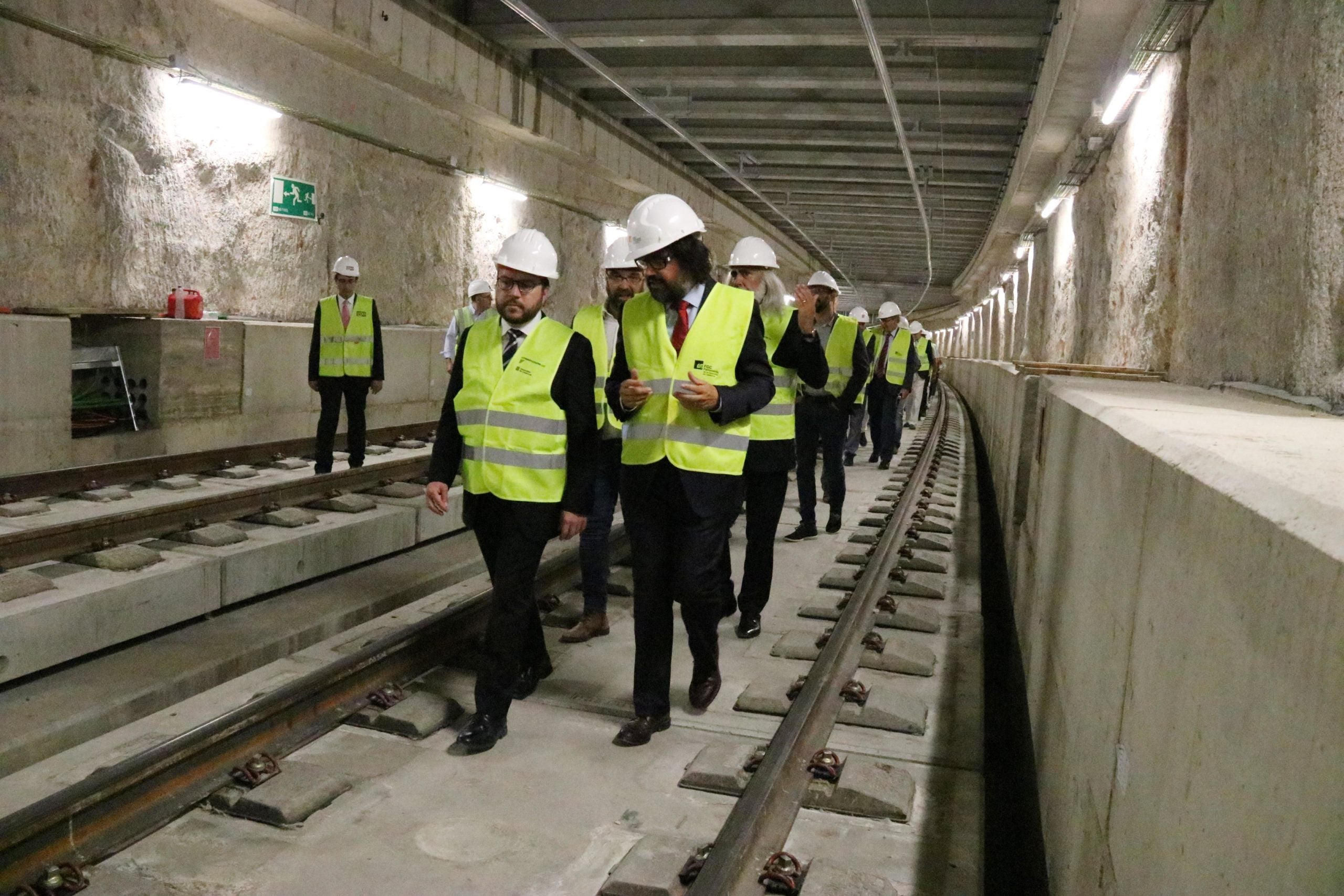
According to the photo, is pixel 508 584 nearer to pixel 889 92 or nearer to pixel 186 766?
pixel 186 766

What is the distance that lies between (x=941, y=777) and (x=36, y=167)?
924cm

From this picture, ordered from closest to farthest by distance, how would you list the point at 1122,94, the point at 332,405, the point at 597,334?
Result: the point at 597,334 → the point at 1122,94 → the point at 332,405

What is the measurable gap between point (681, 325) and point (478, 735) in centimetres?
188

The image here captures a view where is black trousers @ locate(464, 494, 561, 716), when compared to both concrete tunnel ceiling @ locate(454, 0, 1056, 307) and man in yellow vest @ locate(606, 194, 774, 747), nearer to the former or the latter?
man in yellow vest @ locate(606, 194, 774, 747)

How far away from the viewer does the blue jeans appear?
5816mm

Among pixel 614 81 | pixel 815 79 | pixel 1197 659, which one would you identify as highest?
pixel 815 79

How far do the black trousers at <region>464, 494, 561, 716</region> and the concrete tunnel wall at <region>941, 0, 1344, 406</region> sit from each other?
3354 millimetres

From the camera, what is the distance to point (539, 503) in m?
4.23

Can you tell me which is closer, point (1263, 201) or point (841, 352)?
point (1263, 201)

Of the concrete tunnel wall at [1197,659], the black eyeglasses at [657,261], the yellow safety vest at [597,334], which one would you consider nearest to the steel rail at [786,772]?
the concrete tunnel wall at [1197,659]

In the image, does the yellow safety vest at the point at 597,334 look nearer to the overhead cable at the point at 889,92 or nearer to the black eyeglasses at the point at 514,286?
the black eyeglasses at the point at 514,286

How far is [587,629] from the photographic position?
575 cm

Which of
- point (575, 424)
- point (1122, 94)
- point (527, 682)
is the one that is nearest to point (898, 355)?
point (1122, 94)

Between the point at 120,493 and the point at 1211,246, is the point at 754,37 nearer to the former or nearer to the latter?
the point at 1211,246
